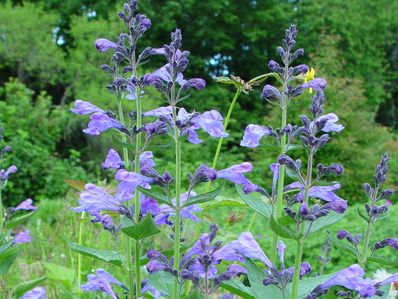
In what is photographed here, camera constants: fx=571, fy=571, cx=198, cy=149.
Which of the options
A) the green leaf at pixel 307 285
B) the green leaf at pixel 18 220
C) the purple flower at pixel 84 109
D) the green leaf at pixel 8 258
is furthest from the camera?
the green leaf at pixel 18 220

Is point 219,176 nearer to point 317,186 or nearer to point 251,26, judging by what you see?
point 317,186

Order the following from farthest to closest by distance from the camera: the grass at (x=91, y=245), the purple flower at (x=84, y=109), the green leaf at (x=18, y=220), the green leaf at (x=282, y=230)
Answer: the grass at (x=91, y=245) < the green leaf at (x=18, y=220) < the purple flower at (x=84, y=109) < the green leaf at (x=282, y=230)

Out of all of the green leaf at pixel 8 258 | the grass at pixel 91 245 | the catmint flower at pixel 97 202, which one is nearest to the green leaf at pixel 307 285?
the catmint flower at pixel 97 202

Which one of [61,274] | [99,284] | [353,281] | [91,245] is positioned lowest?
[353,281]

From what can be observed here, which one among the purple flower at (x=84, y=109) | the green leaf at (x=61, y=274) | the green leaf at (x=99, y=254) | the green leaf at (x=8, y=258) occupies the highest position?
the purple flower at (x=84, y=109)

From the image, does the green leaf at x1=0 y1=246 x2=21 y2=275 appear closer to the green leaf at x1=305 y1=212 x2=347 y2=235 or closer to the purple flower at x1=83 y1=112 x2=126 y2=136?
the purple flower at x1=83 y1=112 x2=126 y2=136

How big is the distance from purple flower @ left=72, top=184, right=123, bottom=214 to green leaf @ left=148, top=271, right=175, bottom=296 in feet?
0.66

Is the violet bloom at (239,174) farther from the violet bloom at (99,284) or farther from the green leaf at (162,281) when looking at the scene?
the violet bloom at (99,284)

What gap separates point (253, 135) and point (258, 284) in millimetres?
385

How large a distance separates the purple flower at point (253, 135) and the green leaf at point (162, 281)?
396 mm

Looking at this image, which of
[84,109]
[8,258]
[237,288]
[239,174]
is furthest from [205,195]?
[8,258]

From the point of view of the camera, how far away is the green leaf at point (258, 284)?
1.38 meters

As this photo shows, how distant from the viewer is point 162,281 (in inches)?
59.7

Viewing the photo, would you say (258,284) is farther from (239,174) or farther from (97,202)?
(97,202)
